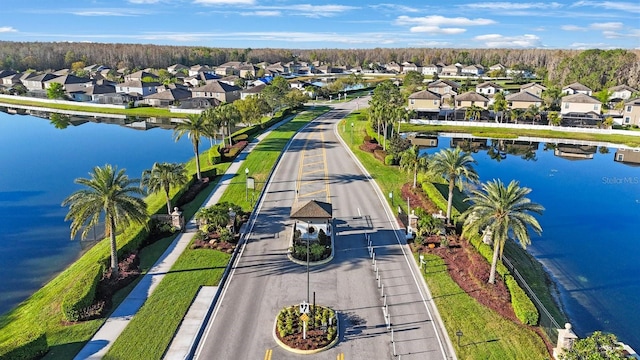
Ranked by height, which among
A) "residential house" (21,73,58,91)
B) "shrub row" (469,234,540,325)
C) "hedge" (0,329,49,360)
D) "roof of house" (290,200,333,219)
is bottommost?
"shrub row" (469,234,540,325)

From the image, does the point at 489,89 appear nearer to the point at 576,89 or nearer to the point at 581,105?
the point at 576,89

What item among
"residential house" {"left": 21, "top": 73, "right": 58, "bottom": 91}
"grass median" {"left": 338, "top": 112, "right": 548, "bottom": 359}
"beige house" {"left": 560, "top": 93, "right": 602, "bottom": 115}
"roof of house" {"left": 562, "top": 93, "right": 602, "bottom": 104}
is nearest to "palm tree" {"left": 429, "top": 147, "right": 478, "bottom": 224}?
"grass median" {"left": 338, "top": 112, "right": 548, "bottom": 359}

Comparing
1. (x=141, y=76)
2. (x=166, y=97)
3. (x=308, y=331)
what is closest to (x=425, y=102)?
(x=166, y=97)

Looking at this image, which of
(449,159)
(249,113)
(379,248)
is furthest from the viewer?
(249,113)

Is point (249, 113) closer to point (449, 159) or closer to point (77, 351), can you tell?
point (449, 159)

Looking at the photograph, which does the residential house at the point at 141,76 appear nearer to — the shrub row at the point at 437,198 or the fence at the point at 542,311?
the shrub row at the point at 437,198

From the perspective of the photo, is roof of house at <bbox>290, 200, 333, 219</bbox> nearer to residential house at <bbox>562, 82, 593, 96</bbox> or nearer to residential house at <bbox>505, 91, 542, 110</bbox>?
residential house at <bbox>505, 91, 542, 110</bbox>

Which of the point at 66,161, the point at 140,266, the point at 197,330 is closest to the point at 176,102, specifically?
the point at 66,161

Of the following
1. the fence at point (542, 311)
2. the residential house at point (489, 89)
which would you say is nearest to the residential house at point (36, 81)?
the residential house at point (489, 89)
